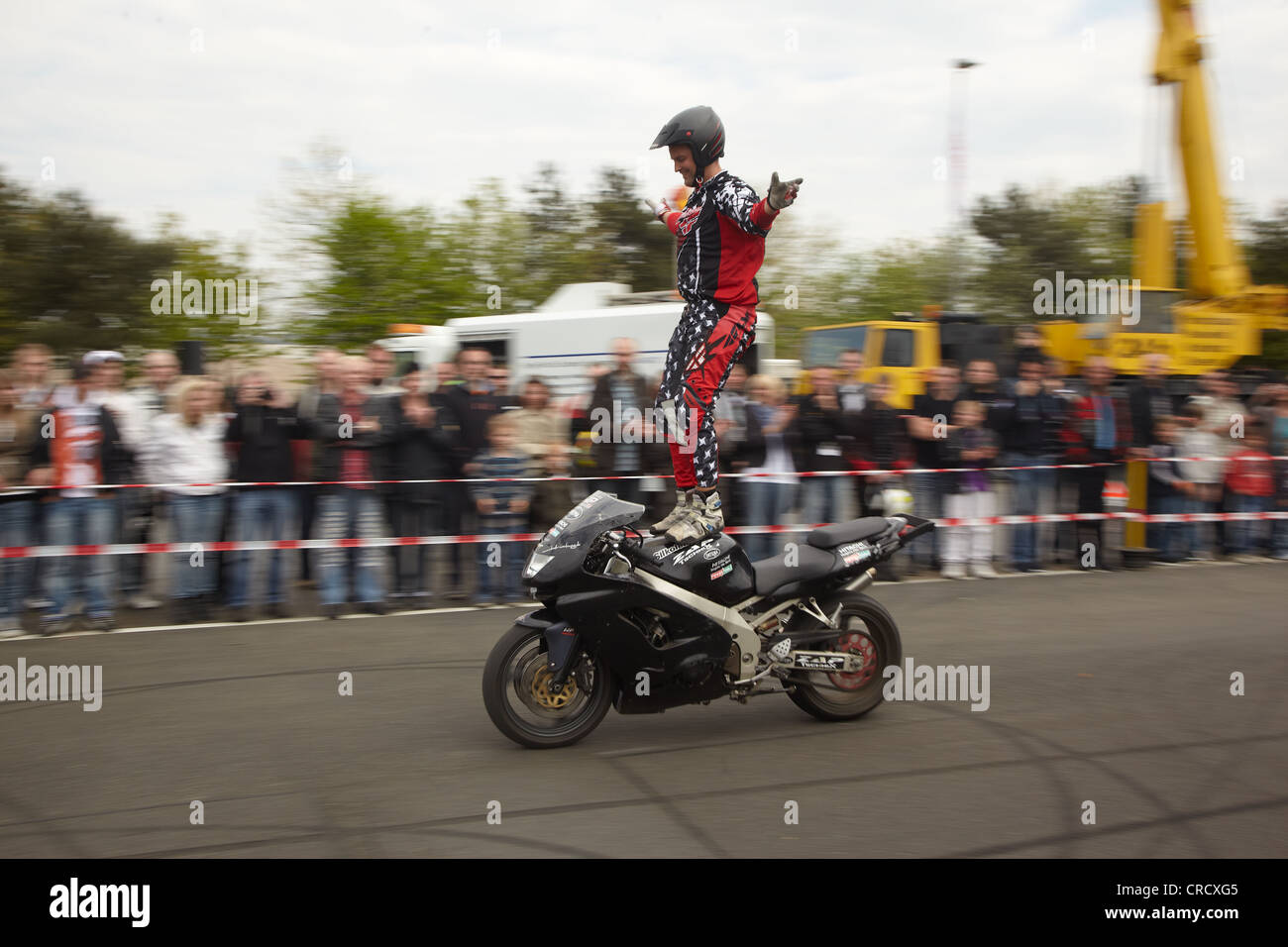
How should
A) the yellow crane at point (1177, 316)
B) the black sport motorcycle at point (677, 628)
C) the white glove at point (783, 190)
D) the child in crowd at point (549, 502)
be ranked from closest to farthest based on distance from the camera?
the white glove at point (783, 190) < the black sport motorcycle at point (677, 628) < the child in crowd at point (549, 502) < the yellow crane at point (1177, 316)

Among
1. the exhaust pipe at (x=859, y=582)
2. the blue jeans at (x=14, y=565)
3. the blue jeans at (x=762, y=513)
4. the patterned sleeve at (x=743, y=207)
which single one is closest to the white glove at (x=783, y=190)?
the patterned sleeve at (x=743, y=207)

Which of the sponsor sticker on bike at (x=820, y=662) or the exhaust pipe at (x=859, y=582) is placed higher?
the exhaust pipe at (x=859, y=582)

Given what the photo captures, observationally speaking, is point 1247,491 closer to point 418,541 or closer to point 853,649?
point 853,649

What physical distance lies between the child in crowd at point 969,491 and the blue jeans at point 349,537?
5.08m

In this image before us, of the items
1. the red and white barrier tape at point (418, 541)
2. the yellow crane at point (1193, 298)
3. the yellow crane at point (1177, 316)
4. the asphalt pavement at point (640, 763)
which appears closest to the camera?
the asphalt pavement at point (640, 763)

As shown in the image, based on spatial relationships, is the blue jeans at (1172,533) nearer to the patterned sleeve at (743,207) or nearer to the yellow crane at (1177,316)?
the yellow crane at (1177,316)

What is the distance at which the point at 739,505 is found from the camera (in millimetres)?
10180

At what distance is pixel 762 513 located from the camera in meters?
10.2

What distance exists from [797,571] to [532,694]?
1398 millimetres

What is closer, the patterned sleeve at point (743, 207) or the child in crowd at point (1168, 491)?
the patterned sleeve at point (743, 207)

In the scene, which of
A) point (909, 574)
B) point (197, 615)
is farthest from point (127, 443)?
point (909, 574)

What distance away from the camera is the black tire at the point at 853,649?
5.73m
